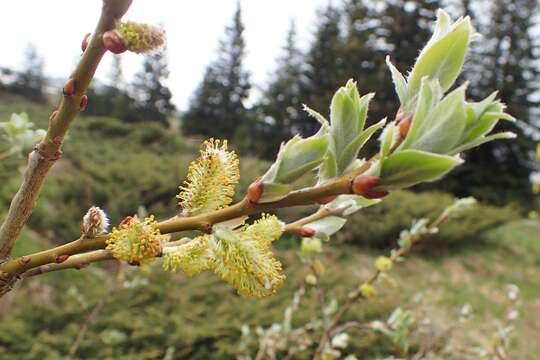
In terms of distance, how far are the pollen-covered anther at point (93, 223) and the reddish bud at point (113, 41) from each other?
145mm

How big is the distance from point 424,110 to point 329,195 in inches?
3.7

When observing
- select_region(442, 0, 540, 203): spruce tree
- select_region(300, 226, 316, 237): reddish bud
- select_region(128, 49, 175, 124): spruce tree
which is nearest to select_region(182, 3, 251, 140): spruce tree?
select_region(128, 49, 175, 124): spruce tree

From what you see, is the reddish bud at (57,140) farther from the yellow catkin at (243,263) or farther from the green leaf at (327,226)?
the green leaf at (327,226)

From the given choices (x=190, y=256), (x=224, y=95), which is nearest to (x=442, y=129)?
(x=190, y=256)

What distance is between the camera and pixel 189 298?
3686 mm

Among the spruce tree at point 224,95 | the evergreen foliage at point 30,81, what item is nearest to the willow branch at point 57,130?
the spruce tree at point 224,95

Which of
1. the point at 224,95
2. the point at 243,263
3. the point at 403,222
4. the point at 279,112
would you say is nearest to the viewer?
the point at 243,263

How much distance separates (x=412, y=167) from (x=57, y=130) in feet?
0.82

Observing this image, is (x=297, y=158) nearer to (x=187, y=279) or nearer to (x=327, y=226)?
(x=327, y=226)

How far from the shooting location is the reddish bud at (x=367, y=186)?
34 centimetres

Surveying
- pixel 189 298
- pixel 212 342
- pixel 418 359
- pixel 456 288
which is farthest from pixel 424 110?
pixel 456 288

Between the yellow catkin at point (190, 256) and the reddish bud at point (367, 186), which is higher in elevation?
the reddish bud at point (367, 186)

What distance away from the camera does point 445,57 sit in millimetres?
386

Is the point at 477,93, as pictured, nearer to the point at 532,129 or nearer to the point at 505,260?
the point at 532,129
